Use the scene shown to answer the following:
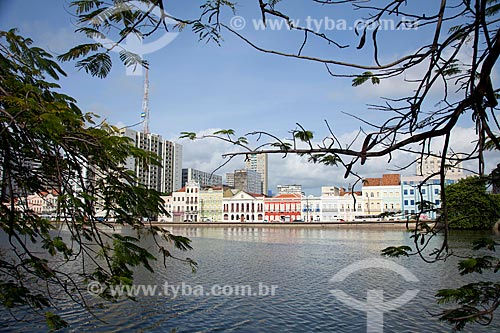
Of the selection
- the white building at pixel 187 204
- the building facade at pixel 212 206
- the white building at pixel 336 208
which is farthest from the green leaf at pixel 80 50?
the white building at pixel 187 204

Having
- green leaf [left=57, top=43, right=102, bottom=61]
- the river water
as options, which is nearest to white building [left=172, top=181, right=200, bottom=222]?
the river water

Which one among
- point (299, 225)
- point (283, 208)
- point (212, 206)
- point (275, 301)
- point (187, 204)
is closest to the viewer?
point (275, 301)

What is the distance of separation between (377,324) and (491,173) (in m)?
7.52

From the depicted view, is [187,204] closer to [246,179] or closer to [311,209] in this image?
[311,209]

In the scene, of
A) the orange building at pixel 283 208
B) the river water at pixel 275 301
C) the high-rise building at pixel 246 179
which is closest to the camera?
the high-rise building at pixel 246 179

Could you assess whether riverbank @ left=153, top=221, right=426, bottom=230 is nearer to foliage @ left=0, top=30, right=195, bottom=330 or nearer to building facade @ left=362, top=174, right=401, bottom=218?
building facade @ left=362, top=174, right=401, bottom=218

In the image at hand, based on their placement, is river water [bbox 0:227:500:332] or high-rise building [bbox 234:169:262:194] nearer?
high-rise building [bbox 234:169:262:194]

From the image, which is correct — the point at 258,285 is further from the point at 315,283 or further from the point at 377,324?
the point at 377,324

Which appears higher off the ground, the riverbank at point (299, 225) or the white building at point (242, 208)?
the white building at point (242, 208)

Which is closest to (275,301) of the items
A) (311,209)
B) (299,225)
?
(299,225)

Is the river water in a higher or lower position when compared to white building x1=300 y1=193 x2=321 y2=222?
lower

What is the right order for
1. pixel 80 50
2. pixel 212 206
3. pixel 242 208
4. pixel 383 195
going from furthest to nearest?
pixel 212 206 → pixel 242 208 → pixel 383 195 → pixel 80 50

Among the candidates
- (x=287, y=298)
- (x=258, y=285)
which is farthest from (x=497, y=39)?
(x=258, y=285)

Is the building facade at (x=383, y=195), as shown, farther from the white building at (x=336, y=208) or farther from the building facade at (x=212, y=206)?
the building facade at (x=212, y=206)
